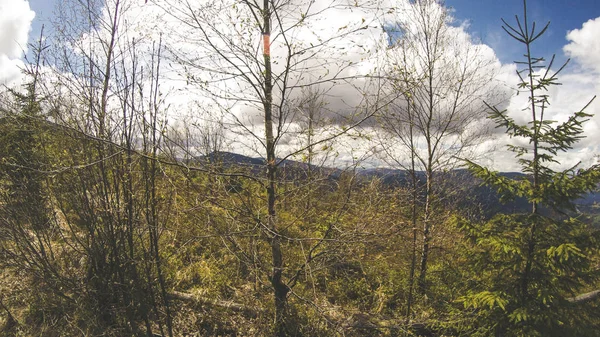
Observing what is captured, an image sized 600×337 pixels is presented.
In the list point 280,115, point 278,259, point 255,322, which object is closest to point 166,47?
point 280,115

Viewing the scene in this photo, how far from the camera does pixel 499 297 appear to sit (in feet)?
14.1

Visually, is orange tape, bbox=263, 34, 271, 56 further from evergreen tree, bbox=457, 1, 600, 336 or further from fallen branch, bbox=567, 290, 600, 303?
fallen branch, bbox=567, 290, 600, 303

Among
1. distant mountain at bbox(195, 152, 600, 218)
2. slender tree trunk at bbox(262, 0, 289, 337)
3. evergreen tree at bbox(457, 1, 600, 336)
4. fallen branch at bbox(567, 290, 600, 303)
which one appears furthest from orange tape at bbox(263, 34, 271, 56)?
fallen branch at bbox(567, 290, 600, 303)

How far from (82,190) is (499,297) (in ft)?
19.3

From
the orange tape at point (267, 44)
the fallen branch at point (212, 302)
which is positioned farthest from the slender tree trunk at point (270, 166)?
the fallen branch at point (212, 302)

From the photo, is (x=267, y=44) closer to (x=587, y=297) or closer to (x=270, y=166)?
(x=270, y=166)

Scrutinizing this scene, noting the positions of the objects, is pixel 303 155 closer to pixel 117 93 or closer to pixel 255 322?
pixel 117 93

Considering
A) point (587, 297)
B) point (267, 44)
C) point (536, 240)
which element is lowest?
point (587, 297)

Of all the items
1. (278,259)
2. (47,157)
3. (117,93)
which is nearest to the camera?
(117,93)

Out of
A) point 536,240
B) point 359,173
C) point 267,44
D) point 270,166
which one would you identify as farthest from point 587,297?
point 267,44

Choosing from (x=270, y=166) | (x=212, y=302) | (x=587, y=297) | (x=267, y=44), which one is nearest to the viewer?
(x=267, y=44)

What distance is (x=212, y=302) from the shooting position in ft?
21.4

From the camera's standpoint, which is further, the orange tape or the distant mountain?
the distant mountain

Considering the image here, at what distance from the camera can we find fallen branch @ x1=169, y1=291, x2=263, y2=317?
20.8 ft
